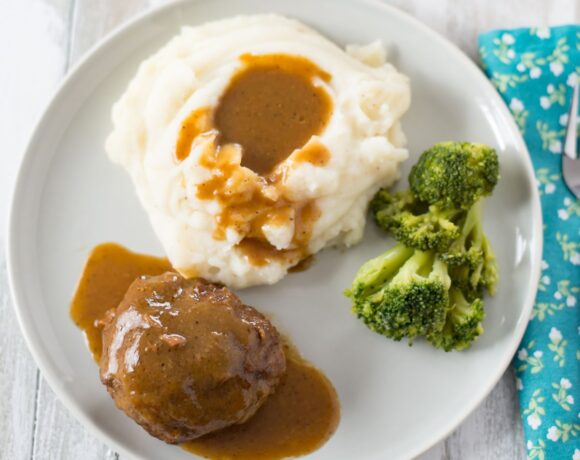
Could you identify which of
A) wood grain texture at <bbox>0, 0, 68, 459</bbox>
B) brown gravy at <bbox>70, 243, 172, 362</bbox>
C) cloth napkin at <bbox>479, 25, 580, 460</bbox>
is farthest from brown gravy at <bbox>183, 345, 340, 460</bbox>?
cloth napkin at <bbox>479, 25, 580, 460</bbox>

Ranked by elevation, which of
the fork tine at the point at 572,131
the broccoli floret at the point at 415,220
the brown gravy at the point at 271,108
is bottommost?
the broccoli floret at the point at 415,220

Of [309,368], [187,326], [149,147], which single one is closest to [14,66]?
[149,147]

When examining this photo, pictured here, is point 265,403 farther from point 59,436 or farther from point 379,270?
point 59,436

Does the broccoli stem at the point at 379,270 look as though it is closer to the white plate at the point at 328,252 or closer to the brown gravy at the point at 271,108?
the white plate at the point at 328,252

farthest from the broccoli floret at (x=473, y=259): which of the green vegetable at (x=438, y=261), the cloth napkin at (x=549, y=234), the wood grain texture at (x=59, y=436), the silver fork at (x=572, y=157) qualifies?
the wood grain texture at (x=59, y=436)

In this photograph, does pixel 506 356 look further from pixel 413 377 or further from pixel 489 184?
pixel 489 184
